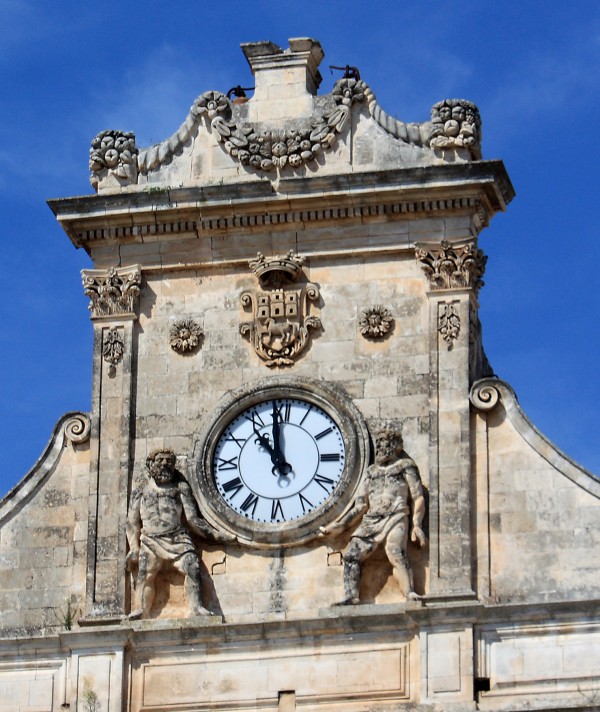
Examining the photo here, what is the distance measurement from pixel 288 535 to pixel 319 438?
37.8 inches

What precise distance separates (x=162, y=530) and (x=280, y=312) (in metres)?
2.28

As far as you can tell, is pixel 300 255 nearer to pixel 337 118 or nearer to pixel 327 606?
pixel 337 118

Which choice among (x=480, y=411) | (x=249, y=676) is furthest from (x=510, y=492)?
(x=249, y=676)

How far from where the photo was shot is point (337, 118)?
3244 centimetres

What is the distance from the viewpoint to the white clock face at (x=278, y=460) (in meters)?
31.5

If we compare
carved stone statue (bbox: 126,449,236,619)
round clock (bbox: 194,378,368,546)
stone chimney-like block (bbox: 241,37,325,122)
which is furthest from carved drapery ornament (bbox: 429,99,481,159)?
carved stone statue (bbox: 126,449,236,619)

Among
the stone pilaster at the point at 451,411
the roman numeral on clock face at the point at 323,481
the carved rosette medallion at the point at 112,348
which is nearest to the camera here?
the stone pilaster at the point at 451,411

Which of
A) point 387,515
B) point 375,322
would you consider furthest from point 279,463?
point 375,322

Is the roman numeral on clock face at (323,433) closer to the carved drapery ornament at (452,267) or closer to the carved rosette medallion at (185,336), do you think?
the carved rosette medallion at (185,336)

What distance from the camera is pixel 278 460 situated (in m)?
31.6

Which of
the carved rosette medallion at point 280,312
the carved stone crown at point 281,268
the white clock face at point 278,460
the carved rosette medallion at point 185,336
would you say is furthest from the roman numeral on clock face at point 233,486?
the carved stone crown at point 281,268

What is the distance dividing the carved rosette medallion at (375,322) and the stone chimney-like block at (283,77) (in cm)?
210

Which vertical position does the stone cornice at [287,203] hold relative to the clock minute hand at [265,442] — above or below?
above

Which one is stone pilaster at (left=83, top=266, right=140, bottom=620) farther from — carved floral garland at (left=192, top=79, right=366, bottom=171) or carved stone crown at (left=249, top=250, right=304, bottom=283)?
carved floral garland at (left=192, top=79, right=366, bottom=171)
